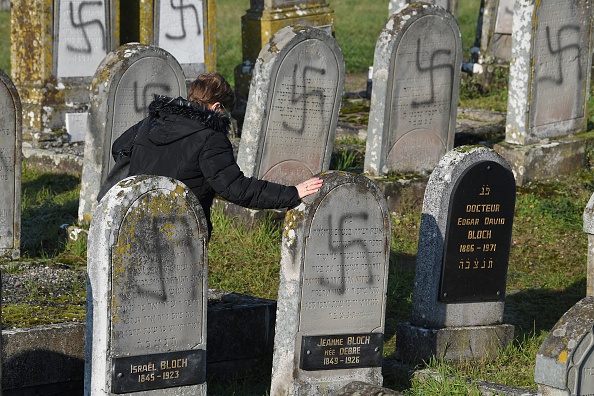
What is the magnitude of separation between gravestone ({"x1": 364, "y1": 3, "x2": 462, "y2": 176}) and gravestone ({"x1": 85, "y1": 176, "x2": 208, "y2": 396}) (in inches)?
168

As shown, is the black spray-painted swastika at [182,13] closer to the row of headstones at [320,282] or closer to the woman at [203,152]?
the row of headstones at [320,282]

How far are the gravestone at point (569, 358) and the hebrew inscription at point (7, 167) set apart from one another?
392cm

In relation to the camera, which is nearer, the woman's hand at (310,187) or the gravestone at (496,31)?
the woman's hand at (310,187)

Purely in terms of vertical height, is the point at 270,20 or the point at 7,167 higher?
the point at 270,20

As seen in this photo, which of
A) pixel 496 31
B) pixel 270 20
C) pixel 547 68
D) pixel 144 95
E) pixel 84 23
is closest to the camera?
pixel 144 95

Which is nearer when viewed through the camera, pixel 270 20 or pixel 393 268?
pixel 393 268

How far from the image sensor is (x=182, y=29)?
12.6 m

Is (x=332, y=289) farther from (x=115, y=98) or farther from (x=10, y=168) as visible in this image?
(x=115, y=98)

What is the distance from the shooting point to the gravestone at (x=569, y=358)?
17.1 feet

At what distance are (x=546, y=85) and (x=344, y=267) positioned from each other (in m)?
5.07

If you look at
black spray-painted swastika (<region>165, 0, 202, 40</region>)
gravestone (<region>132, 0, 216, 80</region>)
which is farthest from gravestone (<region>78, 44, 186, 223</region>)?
black spray-painted swastika (<region>165, 0, 202, 40</region>)

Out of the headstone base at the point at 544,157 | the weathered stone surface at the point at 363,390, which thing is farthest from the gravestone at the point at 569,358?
the headstone base at the point at 544,157

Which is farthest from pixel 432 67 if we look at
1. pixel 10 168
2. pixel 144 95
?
pixel 10 168

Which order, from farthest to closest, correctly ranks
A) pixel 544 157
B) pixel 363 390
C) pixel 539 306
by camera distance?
pixel 544 157, pixel 539 306, pixel 363 390
